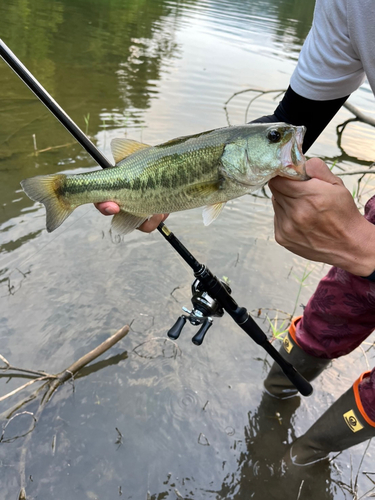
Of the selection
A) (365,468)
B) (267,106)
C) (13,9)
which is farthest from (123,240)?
(13,9)

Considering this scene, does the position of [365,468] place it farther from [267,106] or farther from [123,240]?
[267,106]

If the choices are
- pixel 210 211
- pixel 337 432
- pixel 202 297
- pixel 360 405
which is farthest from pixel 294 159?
pixel 337 432

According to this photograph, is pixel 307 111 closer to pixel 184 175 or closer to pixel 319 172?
pixel 319 172

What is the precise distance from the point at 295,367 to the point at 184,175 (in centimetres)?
198

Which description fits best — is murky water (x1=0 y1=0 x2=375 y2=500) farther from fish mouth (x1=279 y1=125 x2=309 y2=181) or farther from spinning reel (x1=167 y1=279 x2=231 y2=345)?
fish mouth (x1=279 y1=125 x2=309 y2=181)

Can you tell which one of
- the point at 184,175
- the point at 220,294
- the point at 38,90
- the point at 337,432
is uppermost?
the point at 38,90

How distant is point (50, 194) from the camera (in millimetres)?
2049

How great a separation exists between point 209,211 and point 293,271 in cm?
290

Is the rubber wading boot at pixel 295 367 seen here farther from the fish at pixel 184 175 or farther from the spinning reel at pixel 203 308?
the fish at pixel 184 175

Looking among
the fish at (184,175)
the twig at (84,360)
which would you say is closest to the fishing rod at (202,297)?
the fish at (184,175)

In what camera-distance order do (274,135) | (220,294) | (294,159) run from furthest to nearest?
1. (220,294)
2. (274,135)
3. (294,159)

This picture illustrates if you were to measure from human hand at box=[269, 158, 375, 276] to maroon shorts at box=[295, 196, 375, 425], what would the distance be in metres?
0.56

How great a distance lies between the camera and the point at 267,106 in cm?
965

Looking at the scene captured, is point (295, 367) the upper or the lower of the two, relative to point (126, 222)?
lower
